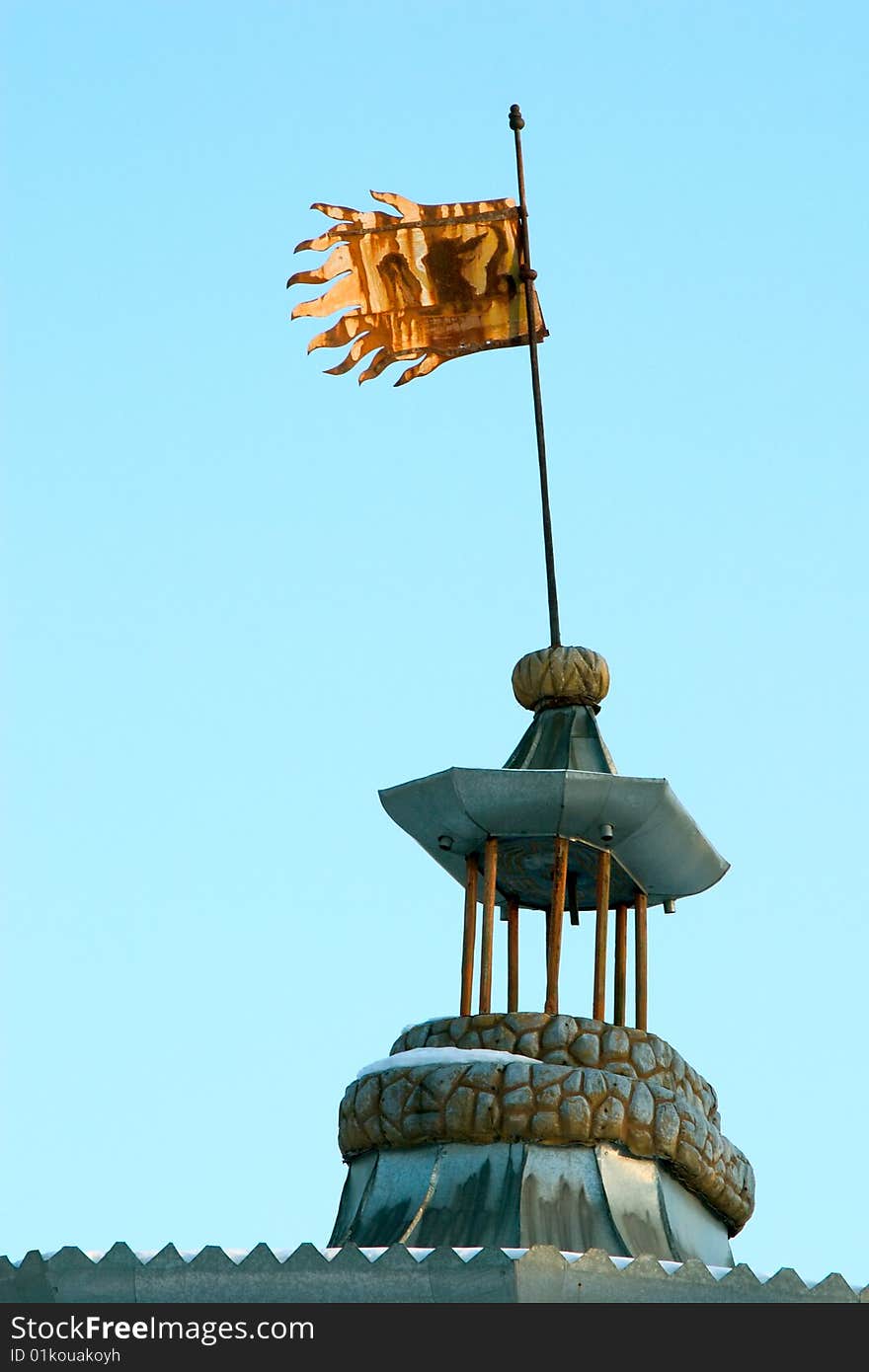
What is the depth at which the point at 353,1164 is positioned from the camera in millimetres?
27000

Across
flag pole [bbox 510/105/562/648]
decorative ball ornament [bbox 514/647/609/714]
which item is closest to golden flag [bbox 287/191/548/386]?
flag pole [bbox 510/105/562/648]

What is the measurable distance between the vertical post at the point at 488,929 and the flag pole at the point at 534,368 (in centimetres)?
269

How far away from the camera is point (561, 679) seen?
2903 cm

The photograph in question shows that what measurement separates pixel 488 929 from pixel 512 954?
5.51 feet

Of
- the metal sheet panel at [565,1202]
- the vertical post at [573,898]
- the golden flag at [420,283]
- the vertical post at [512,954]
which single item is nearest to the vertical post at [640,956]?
the vertical post at [573,898]

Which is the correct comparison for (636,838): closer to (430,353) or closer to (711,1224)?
(711,1224)

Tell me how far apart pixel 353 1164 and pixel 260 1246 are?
13.8 ft

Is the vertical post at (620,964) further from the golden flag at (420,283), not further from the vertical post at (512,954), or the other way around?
the golden flag at (420,283)

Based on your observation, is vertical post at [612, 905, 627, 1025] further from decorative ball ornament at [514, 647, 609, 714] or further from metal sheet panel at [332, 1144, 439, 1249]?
metal sheet panel at [332, 1144, 439, 1249]

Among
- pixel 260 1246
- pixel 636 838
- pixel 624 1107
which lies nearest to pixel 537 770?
pixel 636 838

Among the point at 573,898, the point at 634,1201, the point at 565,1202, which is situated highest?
the point at 573,898

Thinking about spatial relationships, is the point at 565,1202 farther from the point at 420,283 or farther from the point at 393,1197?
the point at 420,283

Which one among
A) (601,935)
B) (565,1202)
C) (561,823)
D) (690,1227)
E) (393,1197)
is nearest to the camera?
(565,1202)

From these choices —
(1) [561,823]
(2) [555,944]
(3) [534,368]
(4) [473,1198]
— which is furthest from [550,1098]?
(3) [534,368]
